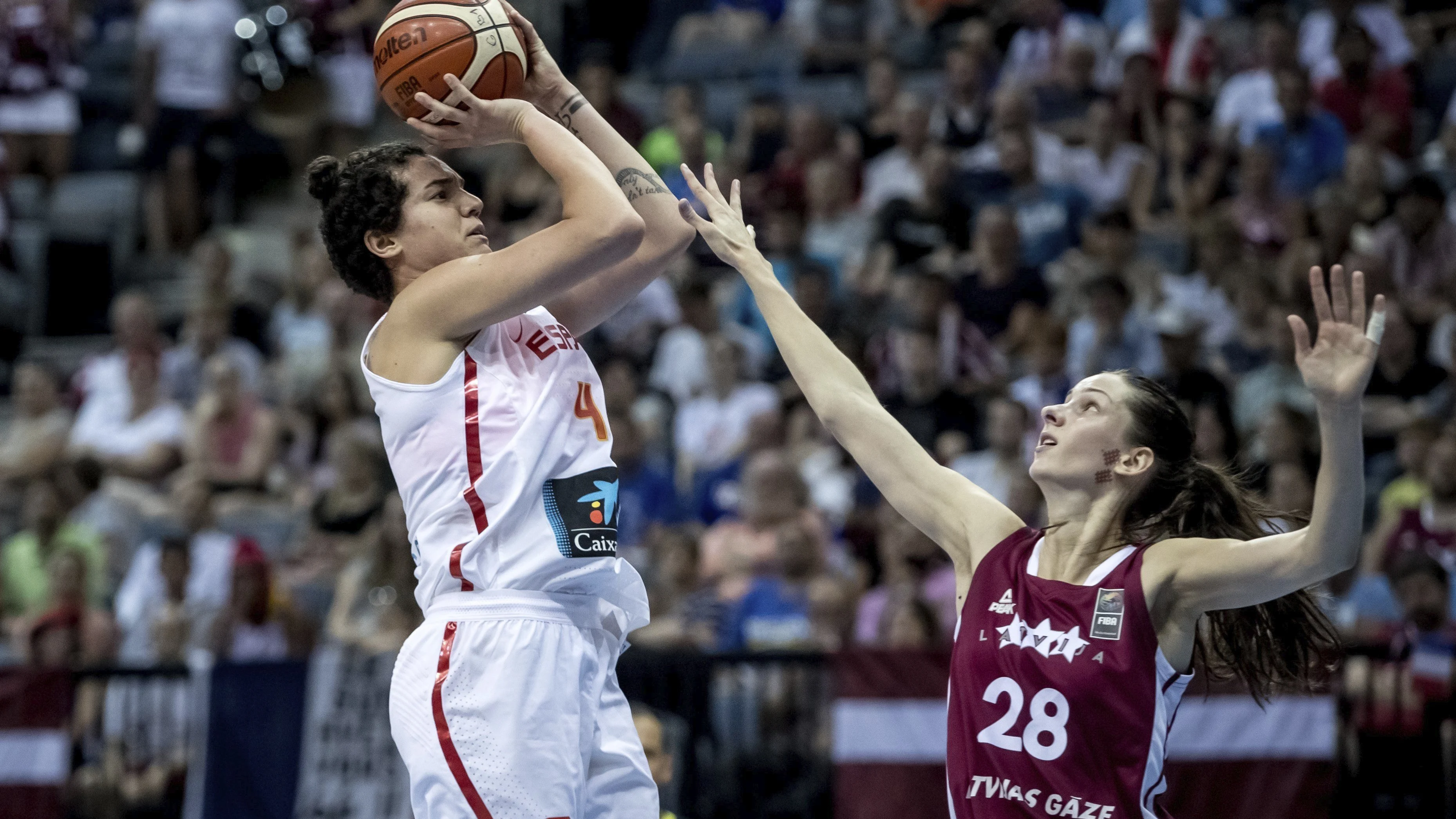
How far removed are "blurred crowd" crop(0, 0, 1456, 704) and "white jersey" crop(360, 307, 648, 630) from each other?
4669 mm

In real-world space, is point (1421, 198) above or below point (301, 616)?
above

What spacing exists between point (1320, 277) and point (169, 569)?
8.35 m

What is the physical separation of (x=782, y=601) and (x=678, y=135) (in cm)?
484

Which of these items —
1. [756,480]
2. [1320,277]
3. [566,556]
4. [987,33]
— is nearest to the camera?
[1320,277]

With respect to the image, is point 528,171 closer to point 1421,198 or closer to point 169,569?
point 169,569

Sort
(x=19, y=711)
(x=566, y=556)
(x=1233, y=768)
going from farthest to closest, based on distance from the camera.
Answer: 1. (x=19, y=711)
2. (x=1233, y=768)
3. (x=566, y=556)

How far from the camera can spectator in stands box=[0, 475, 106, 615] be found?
11.0 metres

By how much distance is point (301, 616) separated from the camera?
10344 mm

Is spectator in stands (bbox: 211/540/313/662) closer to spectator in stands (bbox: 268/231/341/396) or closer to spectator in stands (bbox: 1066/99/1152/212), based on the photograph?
spectator in stands (bbox: 268/231/341/396)

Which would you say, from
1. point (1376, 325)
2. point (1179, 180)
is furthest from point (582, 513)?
point (1179, 180)

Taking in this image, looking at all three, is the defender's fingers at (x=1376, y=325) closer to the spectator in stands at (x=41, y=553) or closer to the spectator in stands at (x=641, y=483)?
the spectator in stands at (x=641, y=483)

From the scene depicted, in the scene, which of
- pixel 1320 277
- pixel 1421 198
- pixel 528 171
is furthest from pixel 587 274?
pixel 528 171

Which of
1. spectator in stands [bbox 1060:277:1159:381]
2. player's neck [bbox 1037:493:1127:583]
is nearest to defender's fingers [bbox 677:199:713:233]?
player's neck [bbox 1037:493:1127:583]

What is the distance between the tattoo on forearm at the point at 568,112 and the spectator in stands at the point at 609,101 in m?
8.30
